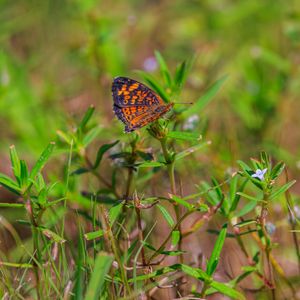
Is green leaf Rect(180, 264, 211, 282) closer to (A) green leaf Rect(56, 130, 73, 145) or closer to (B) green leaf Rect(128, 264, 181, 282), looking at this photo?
(B) green leaf Rect(128, 264, 181, 282)

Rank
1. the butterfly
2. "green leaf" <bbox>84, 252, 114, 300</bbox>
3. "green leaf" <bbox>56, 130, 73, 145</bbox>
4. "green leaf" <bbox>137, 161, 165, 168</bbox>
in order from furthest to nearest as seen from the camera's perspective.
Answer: "green leaf" <bbox>56, 130, 73, 145</bbox> → the butterfly → "green leaf" <bbox>137, 161, 165, 168</bbox> → "green leaf" <bbox>84, 252, 114, 300</bbox>

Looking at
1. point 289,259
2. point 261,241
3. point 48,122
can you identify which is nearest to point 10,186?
point 261,241

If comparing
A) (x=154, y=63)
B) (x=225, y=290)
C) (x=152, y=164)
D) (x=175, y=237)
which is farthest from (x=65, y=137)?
(x=154, y=63)

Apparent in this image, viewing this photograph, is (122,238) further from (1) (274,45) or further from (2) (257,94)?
(1) (274,45)

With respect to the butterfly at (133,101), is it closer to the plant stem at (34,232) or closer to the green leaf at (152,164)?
the green leaf at (152,164)

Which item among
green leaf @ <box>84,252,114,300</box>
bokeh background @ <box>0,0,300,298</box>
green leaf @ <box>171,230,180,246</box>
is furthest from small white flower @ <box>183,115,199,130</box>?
green leaf @ <box>84,252,114,300</box>
